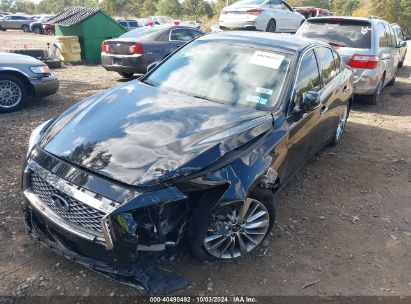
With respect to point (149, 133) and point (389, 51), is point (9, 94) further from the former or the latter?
point (389, 51)

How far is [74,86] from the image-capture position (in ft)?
29.1

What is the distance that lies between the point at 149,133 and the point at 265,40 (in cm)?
194

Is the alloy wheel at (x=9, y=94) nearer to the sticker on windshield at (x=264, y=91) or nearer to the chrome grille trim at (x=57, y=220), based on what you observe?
the chrome grille trim at (x=57, y=220)

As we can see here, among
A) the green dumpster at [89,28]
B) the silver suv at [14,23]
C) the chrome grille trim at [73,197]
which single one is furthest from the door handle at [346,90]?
the silver suv at [14,23]

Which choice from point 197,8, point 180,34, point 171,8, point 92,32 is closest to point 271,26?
point 180,34

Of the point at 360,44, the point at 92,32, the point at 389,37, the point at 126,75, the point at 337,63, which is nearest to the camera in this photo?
the point at 337,63

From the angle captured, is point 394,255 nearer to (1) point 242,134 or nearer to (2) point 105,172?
(1) point 242,134

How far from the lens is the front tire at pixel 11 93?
630 cm

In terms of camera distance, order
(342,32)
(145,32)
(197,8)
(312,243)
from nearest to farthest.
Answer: (312,243)
(342,32)
(145,32)
(197,8)

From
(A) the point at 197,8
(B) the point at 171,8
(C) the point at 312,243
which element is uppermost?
(C) the point at 312,243

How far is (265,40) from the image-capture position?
4.08 metres

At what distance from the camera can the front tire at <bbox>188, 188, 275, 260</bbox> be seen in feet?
8.96

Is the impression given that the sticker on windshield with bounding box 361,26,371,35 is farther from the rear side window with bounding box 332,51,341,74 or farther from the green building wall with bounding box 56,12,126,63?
the green building wall with bounding box 56,12,126,63

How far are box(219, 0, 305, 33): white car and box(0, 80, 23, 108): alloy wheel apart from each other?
302 inches
